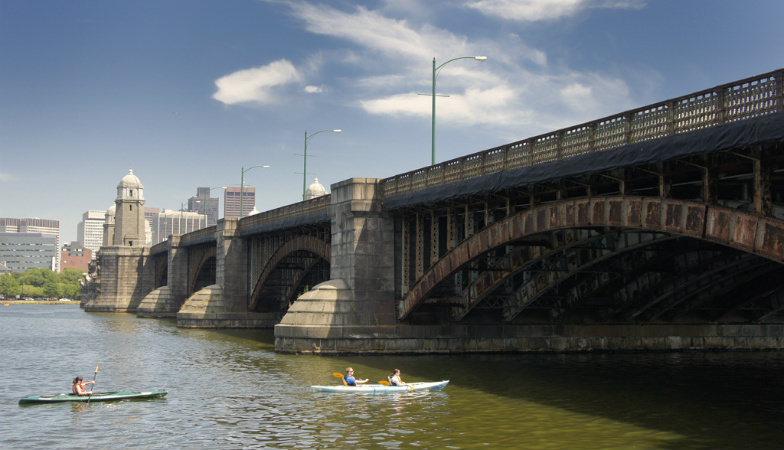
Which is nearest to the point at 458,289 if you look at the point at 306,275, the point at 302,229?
the point at 302,229

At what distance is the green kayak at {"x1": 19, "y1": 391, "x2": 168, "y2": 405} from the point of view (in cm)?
2645

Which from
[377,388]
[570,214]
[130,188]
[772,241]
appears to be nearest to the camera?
[772,241]

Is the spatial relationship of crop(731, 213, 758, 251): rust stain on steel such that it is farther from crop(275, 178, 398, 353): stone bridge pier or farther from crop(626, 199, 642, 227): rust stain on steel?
crop(275, 178, 398, 353): stone bridge pier

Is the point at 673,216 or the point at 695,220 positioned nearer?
the point at 695,220

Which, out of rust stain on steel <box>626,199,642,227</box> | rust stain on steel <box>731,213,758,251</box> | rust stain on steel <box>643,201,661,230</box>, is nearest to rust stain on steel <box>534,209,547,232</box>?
rust stain on steel <box>626,199,642,227</box>

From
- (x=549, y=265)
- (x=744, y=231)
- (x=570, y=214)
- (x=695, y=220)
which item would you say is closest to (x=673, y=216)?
(x=695, y=220)

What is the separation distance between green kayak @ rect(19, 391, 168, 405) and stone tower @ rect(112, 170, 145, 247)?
4087 inches

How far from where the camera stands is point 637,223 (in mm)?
24484

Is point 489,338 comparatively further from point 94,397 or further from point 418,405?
point 94,397

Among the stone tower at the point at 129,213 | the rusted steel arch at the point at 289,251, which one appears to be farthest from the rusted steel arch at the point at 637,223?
the stone tower at the point at 129,213

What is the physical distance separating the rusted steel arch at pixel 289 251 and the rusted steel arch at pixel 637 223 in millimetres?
14260

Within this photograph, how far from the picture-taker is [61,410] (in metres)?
25.7

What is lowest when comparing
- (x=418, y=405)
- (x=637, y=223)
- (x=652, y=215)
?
(x=418, y=405)

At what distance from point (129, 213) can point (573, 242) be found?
364ft
